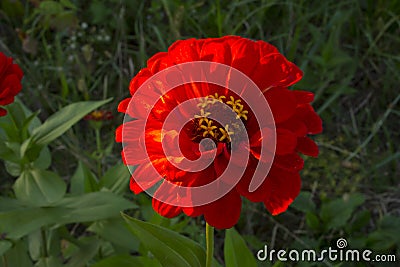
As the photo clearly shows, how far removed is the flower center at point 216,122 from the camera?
0.64 metres

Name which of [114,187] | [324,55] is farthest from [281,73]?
[324,55]

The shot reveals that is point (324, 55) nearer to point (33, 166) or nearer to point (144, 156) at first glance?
point (33, 166)

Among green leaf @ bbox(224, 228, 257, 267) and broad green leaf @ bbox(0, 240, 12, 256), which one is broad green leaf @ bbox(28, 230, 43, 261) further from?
green leaf @ bbox(224, 228, 257, 267)

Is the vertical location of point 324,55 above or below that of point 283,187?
below

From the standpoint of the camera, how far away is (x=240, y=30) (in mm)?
1741

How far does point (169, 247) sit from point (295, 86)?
0.90m

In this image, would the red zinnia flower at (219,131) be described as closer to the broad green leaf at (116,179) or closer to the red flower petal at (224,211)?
the red flower petal at (224,211)

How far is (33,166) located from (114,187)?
18 cm

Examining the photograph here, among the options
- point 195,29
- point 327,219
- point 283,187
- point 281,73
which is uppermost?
point 281,73

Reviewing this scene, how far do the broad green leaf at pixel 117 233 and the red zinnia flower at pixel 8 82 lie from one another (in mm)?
363

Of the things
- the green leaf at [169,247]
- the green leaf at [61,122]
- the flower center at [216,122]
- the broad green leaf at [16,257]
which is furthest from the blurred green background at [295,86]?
the flower center at [216,122]

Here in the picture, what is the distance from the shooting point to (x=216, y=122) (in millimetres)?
665

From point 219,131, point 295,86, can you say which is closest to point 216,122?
point 219,131

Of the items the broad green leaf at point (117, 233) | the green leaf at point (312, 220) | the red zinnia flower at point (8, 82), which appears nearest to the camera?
the red zinnia flower at point (8, 82)
